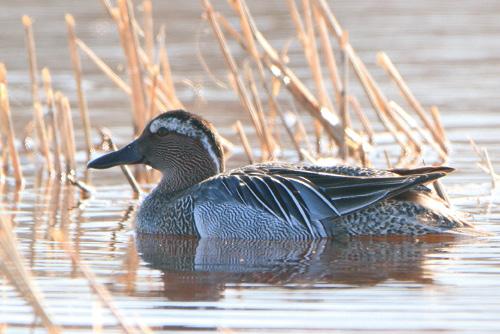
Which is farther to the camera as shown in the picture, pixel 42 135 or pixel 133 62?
pixel 42 135

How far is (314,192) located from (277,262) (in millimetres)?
791

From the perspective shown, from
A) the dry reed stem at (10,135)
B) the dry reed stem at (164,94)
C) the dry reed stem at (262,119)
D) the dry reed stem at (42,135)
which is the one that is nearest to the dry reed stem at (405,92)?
the dry reed stem at (262,119)

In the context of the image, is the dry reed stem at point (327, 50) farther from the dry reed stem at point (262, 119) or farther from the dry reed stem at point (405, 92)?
the dry reed stem at point (262, 119)

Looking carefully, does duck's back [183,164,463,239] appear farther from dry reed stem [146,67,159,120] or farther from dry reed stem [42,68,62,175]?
dry reed stem [42,68,62,175]

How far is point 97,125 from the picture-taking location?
1294 centimetres

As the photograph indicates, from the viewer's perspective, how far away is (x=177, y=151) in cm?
916

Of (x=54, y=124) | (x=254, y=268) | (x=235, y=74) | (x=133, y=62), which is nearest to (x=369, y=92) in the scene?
(x=235, y=74)

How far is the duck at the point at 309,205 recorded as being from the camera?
8.23m

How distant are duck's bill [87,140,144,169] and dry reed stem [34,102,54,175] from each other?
6.86 ft

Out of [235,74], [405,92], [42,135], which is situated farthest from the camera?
[42,135]

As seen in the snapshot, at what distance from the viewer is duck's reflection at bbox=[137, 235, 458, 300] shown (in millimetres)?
6941

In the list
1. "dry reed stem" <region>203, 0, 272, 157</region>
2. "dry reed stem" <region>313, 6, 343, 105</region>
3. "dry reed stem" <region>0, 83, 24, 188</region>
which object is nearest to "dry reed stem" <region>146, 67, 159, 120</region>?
"dry reed stem" <region>203, 0, 272, 157</region>

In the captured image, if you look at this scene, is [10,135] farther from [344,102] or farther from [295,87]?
[344,102]

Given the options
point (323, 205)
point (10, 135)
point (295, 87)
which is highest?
point (295, 87)
